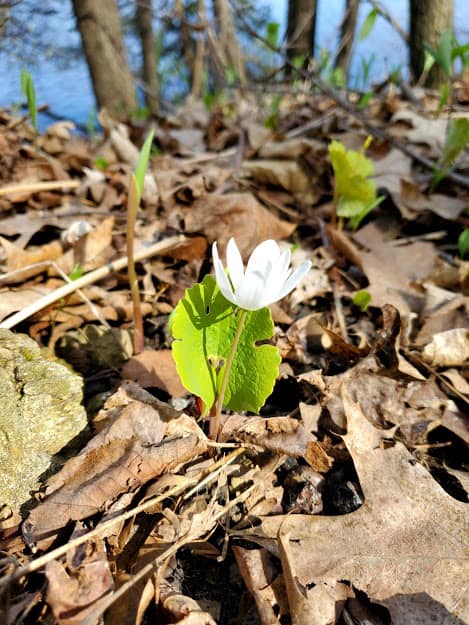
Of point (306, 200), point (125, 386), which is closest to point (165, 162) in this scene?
point (306, 200)

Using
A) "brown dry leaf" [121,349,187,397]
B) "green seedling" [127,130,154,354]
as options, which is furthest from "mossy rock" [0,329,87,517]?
"green seedling" [127,130,154,354]

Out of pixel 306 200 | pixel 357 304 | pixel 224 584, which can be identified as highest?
pixel 306 200

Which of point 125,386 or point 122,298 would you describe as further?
point 122,298

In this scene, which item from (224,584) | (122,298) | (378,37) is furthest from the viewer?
(378,37)

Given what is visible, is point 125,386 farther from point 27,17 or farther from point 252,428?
point 27,17

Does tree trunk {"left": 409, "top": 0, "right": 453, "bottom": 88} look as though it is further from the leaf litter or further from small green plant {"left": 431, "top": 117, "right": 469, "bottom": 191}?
the leaf litter

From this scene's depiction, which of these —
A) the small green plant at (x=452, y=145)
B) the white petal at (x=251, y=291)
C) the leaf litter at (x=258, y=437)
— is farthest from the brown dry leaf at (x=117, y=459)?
the small green plant at (x=452, y=145)
